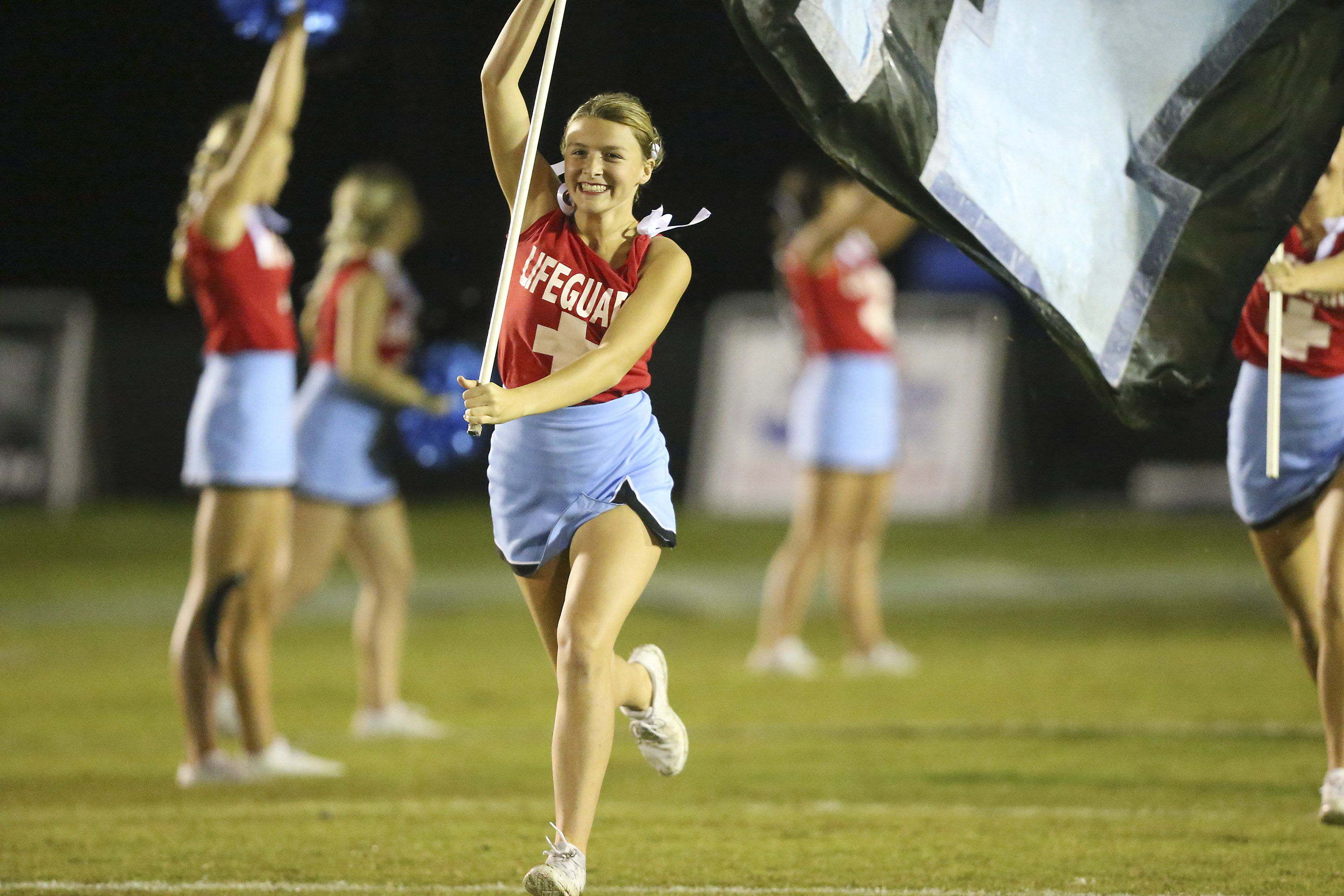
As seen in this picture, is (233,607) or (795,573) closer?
(233,607)

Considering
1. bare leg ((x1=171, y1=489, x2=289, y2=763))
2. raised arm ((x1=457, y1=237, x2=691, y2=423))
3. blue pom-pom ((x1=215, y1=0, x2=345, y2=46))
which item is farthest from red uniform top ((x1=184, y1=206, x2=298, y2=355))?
raised arm ((x1=457, y1=237, x2=691, y2=423))

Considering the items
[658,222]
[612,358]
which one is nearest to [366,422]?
[658,222]

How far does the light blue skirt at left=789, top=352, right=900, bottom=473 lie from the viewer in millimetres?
9930

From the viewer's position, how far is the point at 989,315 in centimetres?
1658

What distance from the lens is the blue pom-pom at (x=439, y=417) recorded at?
8.20m

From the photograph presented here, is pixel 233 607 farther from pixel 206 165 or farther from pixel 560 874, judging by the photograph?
pixel 560 874

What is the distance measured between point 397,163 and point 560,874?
23.5 feet

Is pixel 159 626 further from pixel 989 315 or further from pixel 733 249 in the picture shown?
pixel 733 249

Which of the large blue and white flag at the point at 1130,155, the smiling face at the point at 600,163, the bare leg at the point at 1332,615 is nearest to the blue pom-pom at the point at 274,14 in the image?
the smiling face at the point at 600,163

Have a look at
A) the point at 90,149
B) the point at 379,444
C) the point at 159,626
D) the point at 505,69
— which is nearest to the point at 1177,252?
the point at 505,69

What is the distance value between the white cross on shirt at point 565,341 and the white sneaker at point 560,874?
3.90 feet

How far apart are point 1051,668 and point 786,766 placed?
3.10 meters

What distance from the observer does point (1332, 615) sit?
5496 millimetres

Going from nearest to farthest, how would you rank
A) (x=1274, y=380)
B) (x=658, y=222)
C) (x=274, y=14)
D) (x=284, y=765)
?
(x=658, y=222) → (x=1274, y=380) → (x=274, y=14) → (x=284, y=765)
